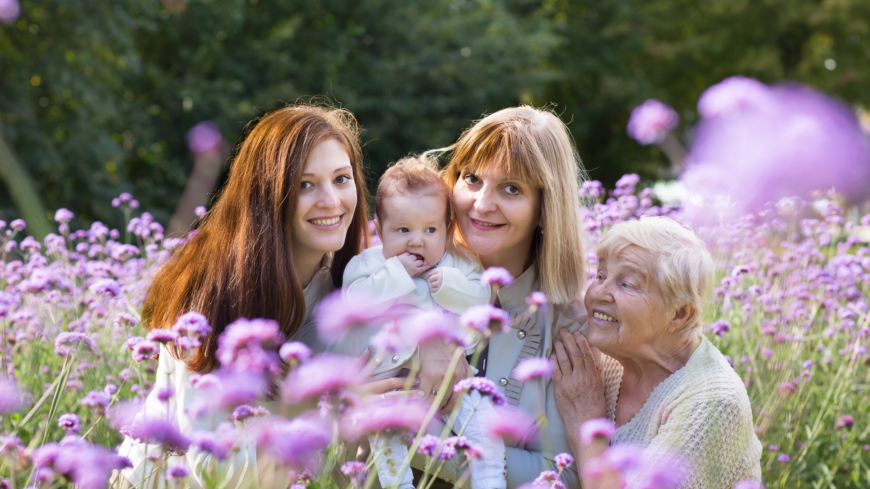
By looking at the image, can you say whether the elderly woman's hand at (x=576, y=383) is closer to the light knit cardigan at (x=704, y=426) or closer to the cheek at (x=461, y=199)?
the light knit cardigan at (x=704, y=426)

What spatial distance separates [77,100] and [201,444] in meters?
9.02

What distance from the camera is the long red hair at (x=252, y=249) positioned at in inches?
106

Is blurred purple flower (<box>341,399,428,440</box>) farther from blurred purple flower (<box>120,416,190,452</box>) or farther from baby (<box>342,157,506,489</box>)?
baby (<box>342,157,506,489</box>)

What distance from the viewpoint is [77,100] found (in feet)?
31.1

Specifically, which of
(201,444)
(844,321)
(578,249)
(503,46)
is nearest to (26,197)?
(201,444)

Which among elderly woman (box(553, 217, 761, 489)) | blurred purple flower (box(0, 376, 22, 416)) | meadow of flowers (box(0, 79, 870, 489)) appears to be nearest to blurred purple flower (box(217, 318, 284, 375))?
meadow of flowers (box(0, 79, 870, 489))

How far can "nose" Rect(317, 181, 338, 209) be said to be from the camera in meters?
2.81

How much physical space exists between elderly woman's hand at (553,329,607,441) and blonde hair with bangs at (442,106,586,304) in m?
0.18

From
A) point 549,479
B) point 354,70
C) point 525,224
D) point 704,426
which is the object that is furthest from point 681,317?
point 354,70

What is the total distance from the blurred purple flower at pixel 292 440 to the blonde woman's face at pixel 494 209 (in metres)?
1.47

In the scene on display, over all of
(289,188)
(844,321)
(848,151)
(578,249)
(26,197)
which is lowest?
(848,151)

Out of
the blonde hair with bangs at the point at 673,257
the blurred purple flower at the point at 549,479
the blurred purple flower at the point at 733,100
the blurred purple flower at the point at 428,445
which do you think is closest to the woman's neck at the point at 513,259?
the blonde hair with bangs at the point at 673,257

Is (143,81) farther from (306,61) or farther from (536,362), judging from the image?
(536,362)

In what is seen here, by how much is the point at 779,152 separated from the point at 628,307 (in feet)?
28.9
